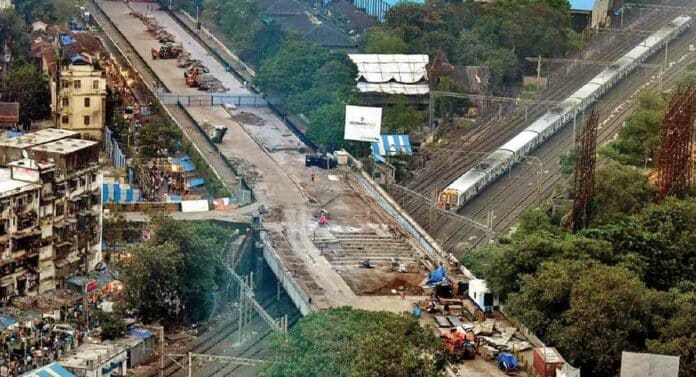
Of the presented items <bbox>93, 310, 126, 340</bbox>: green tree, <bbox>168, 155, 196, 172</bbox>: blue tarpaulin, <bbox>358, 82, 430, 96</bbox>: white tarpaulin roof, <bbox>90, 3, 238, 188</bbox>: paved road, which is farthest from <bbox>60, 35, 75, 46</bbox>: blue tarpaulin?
<bbox>93, 310, 126, 340</bbox>: green tree

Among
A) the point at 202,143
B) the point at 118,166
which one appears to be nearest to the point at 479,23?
the point at 202,143

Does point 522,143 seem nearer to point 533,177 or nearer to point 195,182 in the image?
point 533,177

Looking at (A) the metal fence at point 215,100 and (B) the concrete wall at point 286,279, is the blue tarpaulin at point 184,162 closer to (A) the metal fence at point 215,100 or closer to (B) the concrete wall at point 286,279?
(B) the concrete wall at point 286,279

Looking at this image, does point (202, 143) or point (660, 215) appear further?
point (202, 143)


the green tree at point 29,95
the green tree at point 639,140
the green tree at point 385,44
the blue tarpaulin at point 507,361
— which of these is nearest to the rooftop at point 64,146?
the green tree at point 29,95

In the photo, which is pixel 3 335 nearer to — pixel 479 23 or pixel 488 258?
pixel 488 258

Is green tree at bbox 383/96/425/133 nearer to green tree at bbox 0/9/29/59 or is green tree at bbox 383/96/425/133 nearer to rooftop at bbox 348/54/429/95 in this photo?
rooftop at bbox 348/54/429/95

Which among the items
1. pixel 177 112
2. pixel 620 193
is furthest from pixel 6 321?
pixel 177 112
